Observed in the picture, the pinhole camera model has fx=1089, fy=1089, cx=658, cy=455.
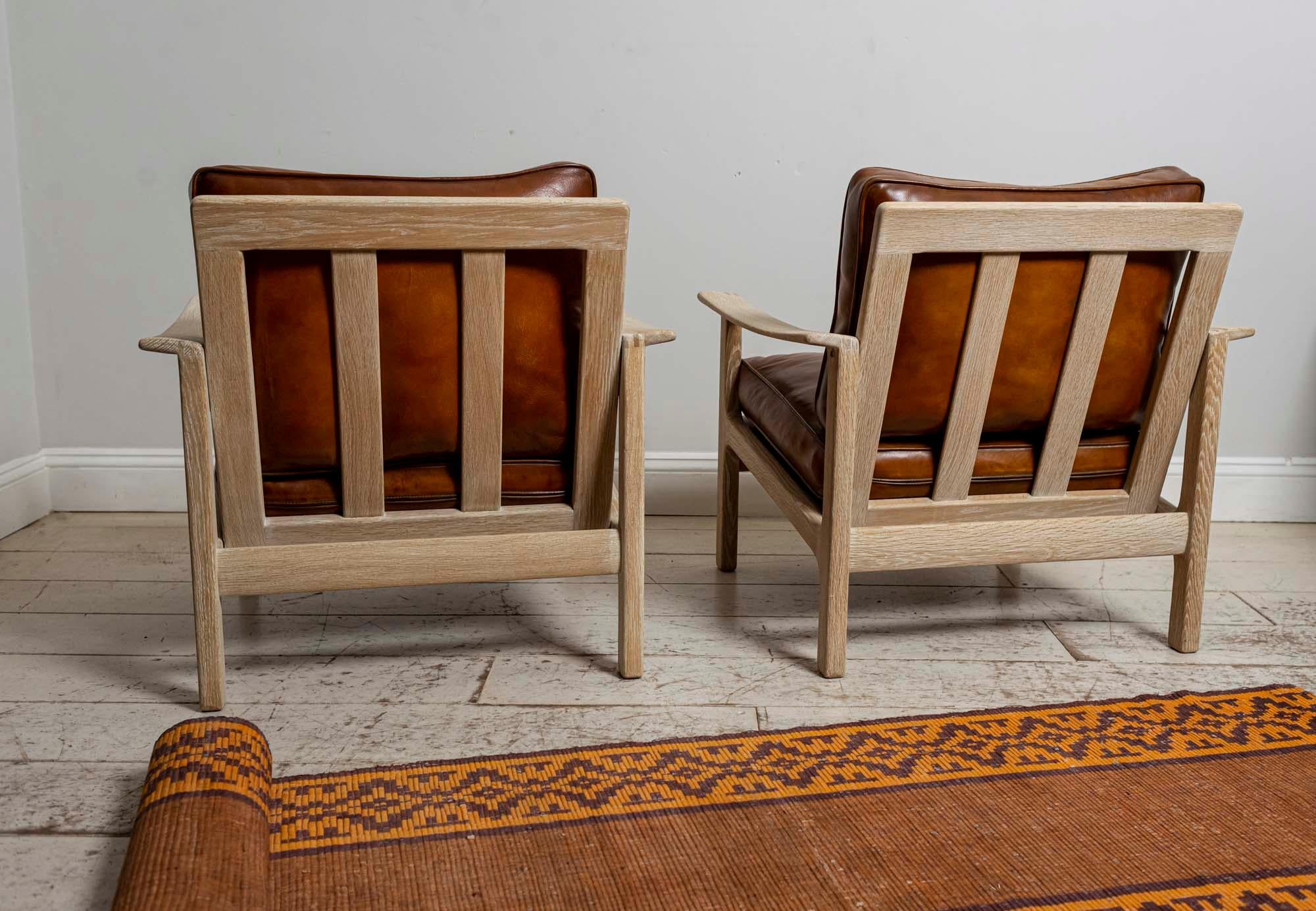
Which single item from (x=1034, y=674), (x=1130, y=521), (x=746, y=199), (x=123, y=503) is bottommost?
(x=123, y=503)

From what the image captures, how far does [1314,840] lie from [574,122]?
6.93 ft

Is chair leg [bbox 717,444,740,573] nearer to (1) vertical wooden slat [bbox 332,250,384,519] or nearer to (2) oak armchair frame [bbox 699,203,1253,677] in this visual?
(2) oak armchair frame [bbox 699,203,1253,677]

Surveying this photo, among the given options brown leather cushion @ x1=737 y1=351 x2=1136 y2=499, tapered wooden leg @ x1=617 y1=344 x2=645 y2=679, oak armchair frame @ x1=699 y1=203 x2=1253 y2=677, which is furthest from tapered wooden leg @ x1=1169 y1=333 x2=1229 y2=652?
tapered wooden leg @ x1=617 y1=344 x2=645 y2=679

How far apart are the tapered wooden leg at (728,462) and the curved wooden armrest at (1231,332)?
2.86ft

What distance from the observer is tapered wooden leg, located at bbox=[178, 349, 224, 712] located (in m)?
1.55

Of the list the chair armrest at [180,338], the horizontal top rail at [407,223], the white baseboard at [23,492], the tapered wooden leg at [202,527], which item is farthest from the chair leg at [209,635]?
the white baseboard at [23,492]

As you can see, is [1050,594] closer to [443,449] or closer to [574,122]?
[443,449]

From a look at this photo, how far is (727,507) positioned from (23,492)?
68.2 inches

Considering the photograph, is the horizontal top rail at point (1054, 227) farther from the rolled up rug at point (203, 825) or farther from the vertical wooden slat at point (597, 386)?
the rolled up rug at point (203, 825)

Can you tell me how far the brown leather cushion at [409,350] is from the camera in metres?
1.55

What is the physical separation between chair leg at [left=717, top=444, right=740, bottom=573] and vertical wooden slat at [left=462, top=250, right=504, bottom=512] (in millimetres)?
704

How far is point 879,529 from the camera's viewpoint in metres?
1.79

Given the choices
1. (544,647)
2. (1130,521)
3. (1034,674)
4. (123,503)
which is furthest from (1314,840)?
(123,503)

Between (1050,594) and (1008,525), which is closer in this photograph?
(1008,525)
